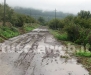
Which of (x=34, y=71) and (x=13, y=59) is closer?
(x=34, y=71)

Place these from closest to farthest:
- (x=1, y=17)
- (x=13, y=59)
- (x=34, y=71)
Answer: (x=34, y=71)
(x=13, y=59)
(x=1, y=17)

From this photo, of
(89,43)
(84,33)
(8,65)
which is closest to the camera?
(8,65)

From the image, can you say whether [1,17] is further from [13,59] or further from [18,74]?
[18,74]

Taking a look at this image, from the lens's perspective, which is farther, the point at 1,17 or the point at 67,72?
the point at 1,17

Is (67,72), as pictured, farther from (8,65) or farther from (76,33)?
(76,33)

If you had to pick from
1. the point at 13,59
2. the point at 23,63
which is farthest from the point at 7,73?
the point at 13,59

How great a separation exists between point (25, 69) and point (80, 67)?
3.38 m

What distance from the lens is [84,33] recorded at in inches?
955

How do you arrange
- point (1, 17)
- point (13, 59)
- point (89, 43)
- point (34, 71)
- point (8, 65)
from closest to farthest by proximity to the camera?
1. point (34, 71)
2. point (8, 65)
3. point (13, 59)
4. point (89, 43)
5. point (1, 17)

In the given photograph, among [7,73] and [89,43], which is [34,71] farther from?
[89,43]

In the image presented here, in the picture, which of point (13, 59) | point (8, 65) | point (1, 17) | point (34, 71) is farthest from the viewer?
point (1, 17)

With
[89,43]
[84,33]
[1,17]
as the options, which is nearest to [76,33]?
[84,33]

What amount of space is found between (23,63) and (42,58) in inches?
90.0

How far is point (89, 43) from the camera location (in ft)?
70.9
